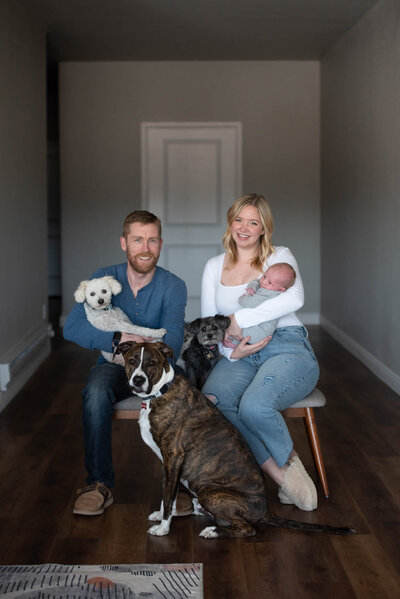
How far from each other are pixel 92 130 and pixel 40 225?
192 centimetres

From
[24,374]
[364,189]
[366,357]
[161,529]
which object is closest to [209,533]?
[161,529]

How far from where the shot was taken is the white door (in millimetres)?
7039

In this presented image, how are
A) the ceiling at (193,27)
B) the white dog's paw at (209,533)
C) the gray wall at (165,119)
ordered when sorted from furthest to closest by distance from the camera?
the gray wall at (165,119) < the ceiling at (193,27) < the white dog's paw at (209,533)

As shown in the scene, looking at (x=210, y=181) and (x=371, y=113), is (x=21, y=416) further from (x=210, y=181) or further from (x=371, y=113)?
(x=210, y=181)

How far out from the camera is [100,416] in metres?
2.51

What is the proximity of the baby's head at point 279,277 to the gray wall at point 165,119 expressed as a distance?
4.58 meters

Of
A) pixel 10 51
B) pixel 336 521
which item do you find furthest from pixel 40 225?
pixel 336 521

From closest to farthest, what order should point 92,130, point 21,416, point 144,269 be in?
point 144,269 → point 21,416 → point 92,130

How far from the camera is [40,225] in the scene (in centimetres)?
552

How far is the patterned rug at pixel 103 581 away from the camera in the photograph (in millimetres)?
1935

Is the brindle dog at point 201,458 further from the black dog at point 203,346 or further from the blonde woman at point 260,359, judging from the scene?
the black dog at point 203,346

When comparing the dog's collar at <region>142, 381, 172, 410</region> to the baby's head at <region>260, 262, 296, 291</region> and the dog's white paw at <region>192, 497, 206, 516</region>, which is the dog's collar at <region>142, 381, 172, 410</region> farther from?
the baby's head at <region>260, 262, 296, 291</region>

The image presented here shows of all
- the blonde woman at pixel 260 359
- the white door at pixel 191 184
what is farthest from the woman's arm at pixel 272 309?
the white door at pixel 191 184

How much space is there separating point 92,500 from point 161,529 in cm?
33
